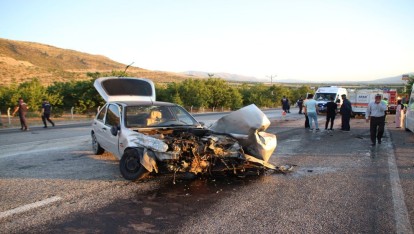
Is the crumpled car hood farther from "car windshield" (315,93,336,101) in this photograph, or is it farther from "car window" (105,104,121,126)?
"car windshield" (315,93,336,101)

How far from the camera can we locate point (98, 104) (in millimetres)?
32875

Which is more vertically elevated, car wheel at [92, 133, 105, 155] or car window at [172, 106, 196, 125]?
car window at [172, 106, 196, 125]

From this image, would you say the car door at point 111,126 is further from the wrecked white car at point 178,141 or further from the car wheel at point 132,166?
the car wheel at point 132,166

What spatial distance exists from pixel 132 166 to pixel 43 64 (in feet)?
319

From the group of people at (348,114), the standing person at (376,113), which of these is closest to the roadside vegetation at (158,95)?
the group of people at (348,114)

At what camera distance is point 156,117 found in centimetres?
760

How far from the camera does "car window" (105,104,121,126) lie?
7.40m

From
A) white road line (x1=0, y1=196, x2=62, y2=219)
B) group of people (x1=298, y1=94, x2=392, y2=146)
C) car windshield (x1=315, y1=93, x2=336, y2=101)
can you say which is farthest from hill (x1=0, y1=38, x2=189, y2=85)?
white road line (x1=0, y1=196, x2=62, y2=219)

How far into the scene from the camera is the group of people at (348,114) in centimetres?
1088

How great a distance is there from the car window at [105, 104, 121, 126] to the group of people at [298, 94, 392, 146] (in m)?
7.66

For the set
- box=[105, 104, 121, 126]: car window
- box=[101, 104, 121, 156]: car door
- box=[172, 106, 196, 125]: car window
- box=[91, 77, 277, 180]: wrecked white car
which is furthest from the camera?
box=[172, 106, 196, 125]: car window

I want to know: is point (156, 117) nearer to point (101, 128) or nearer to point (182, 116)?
point (182, 116)

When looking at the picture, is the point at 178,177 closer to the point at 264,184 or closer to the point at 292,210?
the point at 264,184

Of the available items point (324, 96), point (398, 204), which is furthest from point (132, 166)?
point (324, 96)
